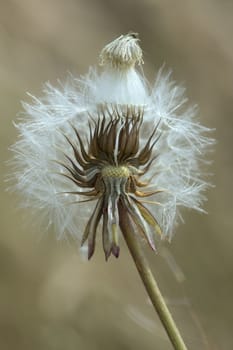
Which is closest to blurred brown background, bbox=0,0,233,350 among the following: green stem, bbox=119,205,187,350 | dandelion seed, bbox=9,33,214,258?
dandelion seed, bbox=9,33,214,258

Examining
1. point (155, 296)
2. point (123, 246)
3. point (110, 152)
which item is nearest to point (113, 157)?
point (110, 152)

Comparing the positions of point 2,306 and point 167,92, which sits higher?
point 167,92

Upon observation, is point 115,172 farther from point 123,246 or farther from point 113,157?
point 123,246

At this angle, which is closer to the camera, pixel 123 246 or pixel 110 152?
pixel 110 152

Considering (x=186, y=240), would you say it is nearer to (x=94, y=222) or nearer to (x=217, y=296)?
(x=217, y=296)

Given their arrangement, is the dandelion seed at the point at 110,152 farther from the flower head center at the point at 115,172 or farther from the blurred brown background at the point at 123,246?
the blurred brown background at the point at 123,246

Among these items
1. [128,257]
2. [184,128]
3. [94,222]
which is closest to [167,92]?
[184,128]
